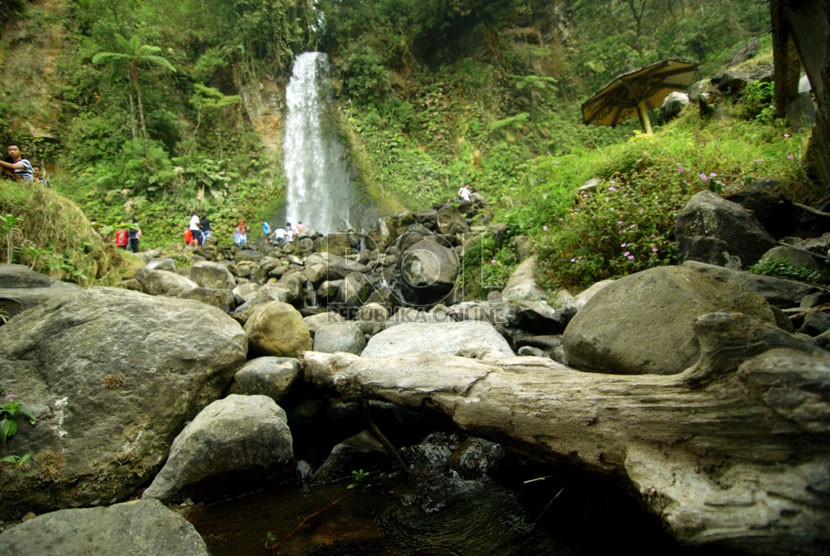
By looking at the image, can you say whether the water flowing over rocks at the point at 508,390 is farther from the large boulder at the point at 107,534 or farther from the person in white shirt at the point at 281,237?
the person in white shirt at the point at 281,237

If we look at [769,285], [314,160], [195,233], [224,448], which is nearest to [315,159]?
[314,160]

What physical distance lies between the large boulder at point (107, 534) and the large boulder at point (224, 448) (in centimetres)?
86

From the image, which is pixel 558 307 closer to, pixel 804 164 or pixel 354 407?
pixel 354 407

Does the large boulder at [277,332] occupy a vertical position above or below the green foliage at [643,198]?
below

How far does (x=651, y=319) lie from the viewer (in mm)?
2924

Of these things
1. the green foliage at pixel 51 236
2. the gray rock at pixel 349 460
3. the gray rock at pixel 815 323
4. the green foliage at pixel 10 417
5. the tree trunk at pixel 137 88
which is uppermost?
the tree trunk at pixel 137 88

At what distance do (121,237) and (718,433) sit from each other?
53.0ft

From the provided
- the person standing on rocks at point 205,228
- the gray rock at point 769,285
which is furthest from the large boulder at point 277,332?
the person standing on rocks at point 205,228

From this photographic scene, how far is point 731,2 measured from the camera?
70.9 feet

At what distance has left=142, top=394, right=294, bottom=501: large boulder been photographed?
3.12 m

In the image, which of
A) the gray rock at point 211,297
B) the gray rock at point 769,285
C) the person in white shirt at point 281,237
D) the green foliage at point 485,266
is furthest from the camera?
the person in white shirt at point 281,237

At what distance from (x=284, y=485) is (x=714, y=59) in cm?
2557

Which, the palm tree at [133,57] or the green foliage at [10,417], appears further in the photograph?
the palm tree at [133,57]

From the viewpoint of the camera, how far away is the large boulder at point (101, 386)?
319 centimetres
